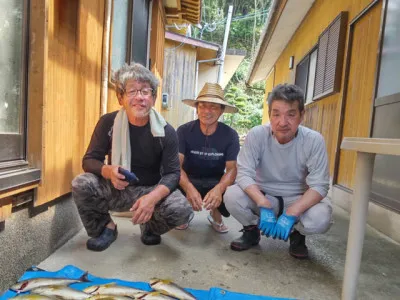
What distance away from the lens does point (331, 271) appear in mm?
2150

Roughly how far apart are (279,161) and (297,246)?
0.63 meters

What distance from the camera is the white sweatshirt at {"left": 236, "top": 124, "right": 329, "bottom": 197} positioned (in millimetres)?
2365

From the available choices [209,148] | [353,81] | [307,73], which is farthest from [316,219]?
[307,73]

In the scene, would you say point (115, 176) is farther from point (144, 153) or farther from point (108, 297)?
point (108, 297)

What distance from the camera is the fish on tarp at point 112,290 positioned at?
1533 millimetres

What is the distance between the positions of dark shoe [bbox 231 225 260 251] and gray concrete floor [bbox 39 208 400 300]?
0.05m

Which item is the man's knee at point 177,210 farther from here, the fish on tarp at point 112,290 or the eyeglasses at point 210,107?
the eyeglasses at point 210,107

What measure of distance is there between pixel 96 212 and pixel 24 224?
0.55 metres

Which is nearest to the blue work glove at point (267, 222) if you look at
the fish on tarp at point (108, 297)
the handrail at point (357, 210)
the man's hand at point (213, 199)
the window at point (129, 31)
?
the man's hand at point (213, 199)

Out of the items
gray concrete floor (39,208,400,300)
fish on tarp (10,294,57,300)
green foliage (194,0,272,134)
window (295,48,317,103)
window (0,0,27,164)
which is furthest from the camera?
green foliage (194,0,272,134)

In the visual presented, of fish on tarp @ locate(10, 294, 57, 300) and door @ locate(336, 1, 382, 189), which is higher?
door @ locate(336, 1, 382, 189)

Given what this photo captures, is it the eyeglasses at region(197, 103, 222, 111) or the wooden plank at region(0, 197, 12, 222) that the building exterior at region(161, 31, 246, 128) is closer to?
the eyeglasses at region(197, 103, 222, 111)

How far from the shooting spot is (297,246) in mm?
2385

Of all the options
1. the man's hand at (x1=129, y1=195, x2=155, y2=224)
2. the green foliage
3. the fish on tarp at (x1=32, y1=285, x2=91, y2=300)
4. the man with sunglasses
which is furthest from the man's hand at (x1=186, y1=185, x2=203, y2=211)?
the green foliage
